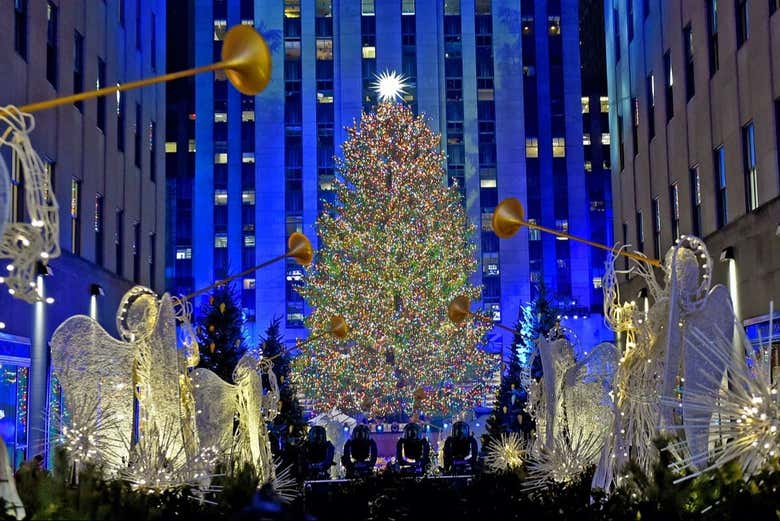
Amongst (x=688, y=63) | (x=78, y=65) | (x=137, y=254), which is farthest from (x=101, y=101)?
(x=688, y=63)

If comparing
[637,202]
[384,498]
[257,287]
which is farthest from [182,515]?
[257,287]

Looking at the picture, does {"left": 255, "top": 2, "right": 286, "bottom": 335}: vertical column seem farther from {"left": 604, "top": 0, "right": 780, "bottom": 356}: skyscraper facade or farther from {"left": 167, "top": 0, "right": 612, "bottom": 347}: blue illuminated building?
{"left": 604, "top": 0, "right": 780, "bottom": 356}: skyscraper facade

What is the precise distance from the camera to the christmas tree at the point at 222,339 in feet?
134

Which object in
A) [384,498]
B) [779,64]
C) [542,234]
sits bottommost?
[384,498]

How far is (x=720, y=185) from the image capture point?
92.3ft

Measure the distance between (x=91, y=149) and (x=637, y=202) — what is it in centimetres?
1764

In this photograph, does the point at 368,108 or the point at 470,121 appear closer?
the point at 368,108

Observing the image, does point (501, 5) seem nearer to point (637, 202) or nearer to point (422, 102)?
point (422, 102)

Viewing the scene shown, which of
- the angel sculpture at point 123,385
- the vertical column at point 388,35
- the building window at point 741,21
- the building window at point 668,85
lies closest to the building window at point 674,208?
the building window at point 668,85

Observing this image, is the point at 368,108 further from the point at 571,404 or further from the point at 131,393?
the point at 131,393

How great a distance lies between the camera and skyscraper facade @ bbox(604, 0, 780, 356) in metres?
23.7

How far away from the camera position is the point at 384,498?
1967cm

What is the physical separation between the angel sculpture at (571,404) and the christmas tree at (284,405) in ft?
70.3

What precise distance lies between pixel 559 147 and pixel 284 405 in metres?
32.5
